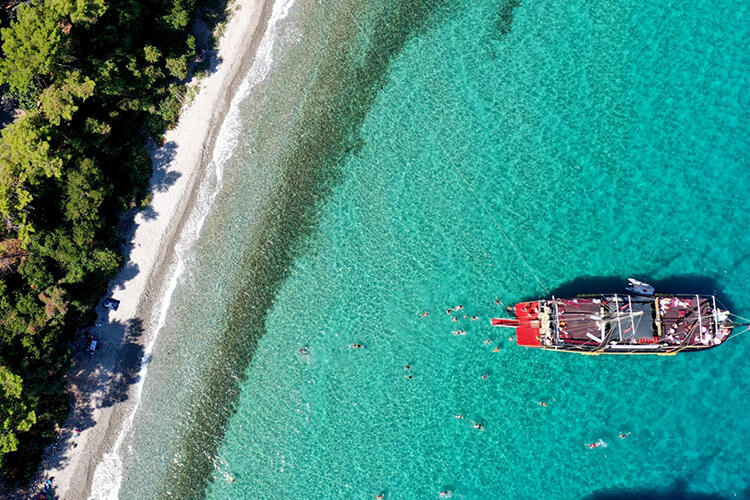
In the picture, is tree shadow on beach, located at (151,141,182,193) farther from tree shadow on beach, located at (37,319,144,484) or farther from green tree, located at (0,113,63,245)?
tree shadow on beach, located at (37,319,144,484)

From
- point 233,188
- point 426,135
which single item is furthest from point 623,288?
point 233,188

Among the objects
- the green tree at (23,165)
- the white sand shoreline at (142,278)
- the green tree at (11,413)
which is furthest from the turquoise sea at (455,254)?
the green tree at (23,165)

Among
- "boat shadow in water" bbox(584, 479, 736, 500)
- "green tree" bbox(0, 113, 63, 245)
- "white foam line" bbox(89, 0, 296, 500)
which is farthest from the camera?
"white foam line" bbox(89, 0, 296, 500)

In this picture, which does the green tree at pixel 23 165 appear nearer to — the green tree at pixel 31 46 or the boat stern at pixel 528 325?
the green tree at pixel 31 46

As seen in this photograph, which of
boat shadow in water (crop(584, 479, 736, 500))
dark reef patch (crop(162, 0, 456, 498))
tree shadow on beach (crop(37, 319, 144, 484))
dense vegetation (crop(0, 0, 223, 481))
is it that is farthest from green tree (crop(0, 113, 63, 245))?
boat shadow in water (crop(584, 479, 736, 500))

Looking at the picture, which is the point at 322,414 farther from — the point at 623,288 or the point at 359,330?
the point at 623,288

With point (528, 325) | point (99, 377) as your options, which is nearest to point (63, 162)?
point (99, 377)
